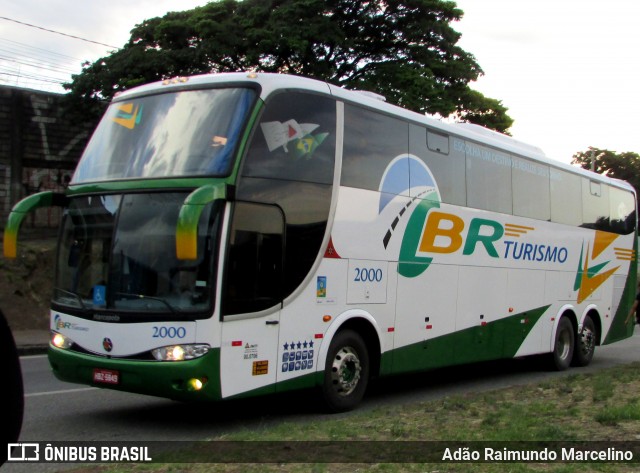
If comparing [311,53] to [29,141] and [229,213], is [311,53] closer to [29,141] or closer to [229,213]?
[29,141]

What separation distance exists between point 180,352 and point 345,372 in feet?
8.21

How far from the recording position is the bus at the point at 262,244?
24.8ft

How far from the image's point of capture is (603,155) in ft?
218

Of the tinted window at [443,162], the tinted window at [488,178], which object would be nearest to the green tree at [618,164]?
the tinted window at [488,178]

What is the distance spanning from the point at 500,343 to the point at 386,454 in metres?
6.89

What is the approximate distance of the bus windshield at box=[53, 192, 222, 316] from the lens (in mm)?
7523

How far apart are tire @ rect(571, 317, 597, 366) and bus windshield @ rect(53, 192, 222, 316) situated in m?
10.0

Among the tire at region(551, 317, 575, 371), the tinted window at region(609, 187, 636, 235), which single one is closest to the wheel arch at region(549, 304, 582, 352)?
the tire at region(551, 317, 575, 371)

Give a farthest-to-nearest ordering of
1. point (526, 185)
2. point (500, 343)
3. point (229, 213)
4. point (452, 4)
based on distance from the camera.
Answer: point (452, 4) < point (526, 185) < point (500, 343) < point (229, 213)

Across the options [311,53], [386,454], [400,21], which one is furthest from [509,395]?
[400,21]

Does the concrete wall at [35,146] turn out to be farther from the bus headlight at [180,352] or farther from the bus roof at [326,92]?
the bus headlight at [180,352]

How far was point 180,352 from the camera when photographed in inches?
293

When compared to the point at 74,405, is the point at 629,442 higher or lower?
higher

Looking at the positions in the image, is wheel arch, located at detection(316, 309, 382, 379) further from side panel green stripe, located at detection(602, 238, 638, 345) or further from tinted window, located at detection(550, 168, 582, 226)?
side panel green stripe, located at detection(602, 238, 638, 345)
